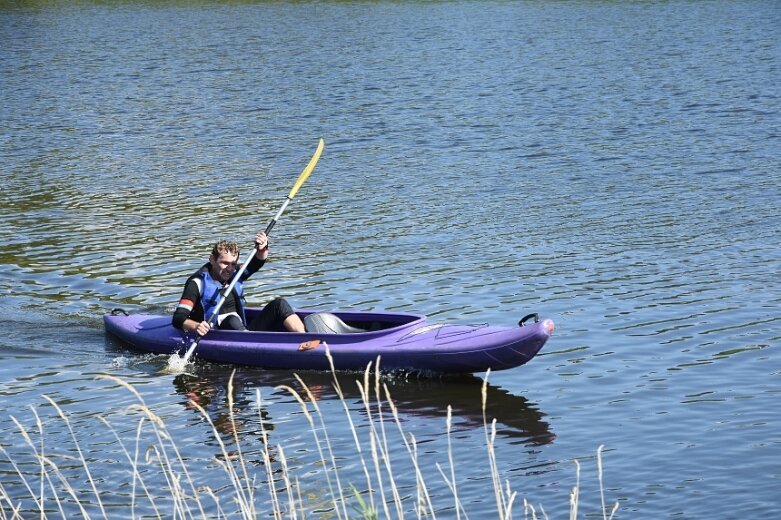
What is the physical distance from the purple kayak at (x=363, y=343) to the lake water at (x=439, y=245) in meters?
0.18

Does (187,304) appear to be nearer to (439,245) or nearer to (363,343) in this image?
(363,343)

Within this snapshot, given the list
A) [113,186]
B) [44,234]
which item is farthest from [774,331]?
[113,186]

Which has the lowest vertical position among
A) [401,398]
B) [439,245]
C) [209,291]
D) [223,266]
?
[401,398]

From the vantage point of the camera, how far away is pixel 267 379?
35.6 ft

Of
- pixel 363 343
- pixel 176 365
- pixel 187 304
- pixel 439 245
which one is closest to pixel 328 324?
pixel 363 343

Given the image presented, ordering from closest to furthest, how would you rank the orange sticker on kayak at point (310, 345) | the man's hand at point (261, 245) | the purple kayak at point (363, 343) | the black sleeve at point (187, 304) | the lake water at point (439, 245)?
the lake water at point (439, 245) < the purple kayak at point (363, 343) < the orange sticker on kayak at point (310, 345) < the man's hand at point (261, 245) < the black sleeve at point (187, 304)

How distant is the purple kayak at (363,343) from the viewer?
1008 centimetres

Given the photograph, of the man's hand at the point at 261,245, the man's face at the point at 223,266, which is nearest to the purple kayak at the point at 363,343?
the man's face at the point at 223,266

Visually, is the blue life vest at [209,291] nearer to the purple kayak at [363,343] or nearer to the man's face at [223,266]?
the man's face at [223,266]

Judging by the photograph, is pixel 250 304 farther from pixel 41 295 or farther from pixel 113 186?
pixel 113 186

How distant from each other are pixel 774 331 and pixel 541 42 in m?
28.3

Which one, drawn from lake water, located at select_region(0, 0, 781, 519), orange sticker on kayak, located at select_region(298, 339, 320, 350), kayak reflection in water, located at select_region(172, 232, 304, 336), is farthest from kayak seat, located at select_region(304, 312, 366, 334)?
lake water, located at select_region(0, 0, 781, 519)

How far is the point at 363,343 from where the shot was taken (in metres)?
10.7

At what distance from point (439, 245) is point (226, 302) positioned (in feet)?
13.7
